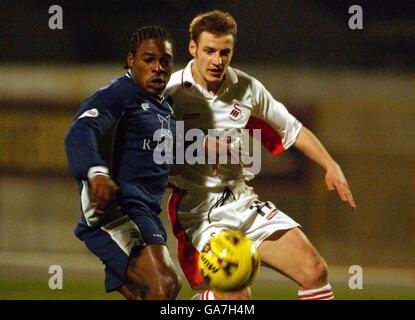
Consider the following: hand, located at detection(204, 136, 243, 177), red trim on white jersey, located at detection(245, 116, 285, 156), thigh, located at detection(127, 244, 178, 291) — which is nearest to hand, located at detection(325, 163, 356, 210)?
red trim on white jersey, located at detection(245, 116, 285, 156)

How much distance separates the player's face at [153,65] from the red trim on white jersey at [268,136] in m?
0.51

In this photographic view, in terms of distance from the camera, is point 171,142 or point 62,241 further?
point 62,241

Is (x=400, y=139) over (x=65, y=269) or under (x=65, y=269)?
over

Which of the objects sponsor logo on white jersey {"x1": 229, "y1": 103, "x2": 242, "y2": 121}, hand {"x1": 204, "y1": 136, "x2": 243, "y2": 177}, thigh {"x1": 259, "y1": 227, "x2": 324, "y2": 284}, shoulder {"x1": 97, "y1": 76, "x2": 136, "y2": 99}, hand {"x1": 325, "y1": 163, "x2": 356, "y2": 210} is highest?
shoulder {"x1": 97, "y1": 76, "x2": 136, "y2": 99}

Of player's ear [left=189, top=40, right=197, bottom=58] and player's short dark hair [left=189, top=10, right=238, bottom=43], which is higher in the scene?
player's short dark hair [left=189, top=10, right=238, bottom=43]

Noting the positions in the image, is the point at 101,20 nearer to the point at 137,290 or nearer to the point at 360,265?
the point at 137,290

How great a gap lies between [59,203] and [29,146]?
1.15ft

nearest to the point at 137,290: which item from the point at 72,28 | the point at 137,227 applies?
the point at 137,227

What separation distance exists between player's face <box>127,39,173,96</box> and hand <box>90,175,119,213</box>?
503 millimetres

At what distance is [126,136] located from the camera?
3.95m

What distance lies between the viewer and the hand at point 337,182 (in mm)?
4234

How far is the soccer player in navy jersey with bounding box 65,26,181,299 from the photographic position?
3.88m

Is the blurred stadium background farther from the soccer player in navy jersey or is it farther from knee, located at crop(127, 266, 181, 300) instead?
knee, located at crop(127, 266, 181, 300)

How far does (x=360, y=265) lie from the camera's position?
4.40 m
